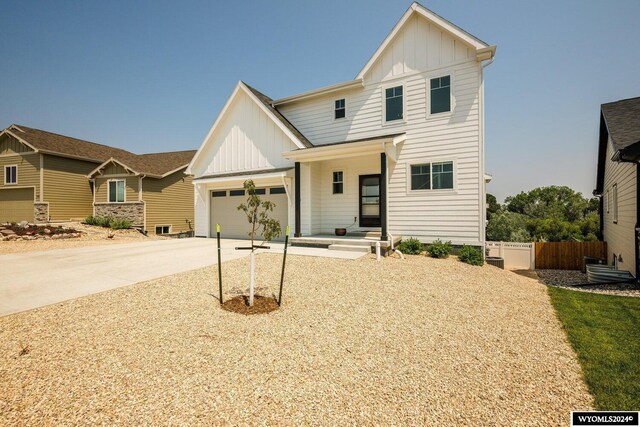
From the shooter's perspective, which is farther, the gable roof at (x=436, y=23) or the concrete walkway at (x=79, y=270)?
the gable roof at (x=436, y=23)

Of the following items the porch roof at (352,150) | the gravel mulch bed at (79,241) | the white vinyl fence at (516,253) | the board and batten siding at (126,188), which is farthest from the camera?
the board and batten siding at (126,188)

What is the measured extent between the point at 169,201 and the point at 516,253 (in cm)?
2145

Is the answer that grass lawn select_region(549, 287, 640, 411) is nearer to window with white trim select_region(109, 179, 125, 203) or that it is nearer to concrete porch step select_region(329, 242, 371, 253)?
concrete porch step select_region(329, 242, 371, 253)

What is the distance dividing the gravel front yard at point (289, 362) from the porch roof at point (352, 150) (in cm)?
571

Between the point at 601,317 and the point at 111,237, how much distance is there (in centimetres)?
1889

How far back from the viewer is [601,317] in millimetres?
4926

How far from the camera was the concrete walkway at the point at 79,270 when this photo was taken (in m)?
5.07

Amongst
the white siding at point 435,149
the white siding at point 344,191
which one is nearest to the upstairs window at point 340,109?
the white siding at point 435,149

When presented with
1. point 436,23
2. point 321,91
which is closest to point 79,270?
point 321,91

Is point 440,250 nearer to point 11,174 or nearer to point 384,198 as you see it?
point 384,198

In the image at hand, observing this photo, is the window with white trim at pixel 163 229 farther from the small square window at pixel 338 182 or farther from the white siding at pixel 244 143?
the small square window at pixel 338 182

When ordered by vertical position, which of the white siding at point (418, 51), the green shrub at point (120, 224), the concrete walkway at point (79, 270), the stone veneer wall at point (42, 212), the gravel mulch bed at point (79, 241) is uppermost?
the white siding at point (418, 51)

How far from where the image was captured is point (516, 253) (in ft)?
39.1

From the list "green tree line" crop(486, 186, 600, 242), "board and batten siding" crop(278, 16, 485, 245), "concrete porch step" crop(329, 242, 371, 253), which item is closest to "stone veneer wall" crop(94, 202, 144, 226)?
"board and batten siding" crop(278, 16, 485, 245)
